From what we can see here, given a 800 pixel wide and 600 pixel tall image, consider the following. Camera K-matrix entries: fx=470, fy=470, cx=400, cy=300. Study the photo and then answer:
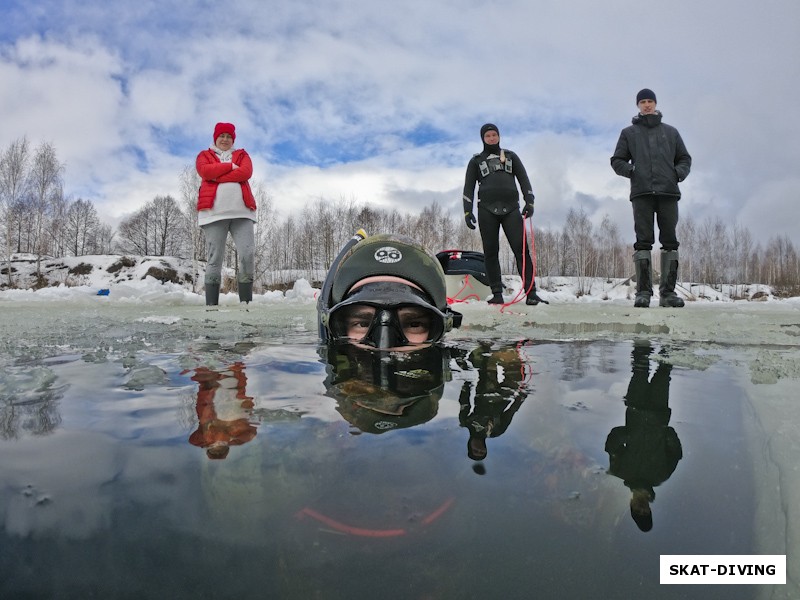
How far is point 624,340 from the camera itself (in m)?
2.95

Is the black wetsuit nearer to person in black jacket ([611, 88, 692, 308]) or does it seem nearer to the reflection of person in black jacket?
person in black jacket ([611, 88, 692, 308])

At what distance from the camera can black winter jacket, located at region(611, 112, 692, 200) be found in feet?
16.0

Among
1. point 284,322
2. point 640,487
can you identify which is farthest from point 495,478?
point 284,322

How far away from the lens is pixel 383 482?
80 cm

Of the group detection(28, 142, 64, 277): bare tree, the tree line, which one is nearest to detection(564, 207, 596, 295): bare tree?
the tree line

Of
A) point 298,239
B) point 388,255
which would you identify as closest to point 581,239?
point 298,239

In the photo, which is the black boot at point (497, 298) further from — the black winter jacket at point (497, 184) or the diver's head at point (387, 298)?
the diver's head at point (387, 298)

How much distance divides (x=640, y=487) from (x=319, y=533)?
1.86 feet

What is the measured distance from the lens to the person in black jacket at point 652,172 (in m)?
4.89

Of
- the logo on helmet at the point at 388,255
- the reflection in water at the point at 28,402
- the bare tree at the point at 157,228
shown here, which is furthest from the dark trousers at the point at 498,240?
the bare tree at the point at 157,228

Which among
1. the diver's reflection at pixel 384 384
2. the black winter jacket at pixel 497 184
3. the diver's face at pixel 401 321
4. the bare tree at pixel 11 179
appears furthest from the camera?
the bare tree at pixel 11 179

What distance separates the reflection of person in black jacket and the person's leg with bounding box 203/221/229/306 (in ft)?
13.1

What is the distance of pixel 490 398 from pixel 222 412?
759 millimetres

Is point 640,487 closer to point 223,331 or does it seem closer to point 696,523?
point 696,523
